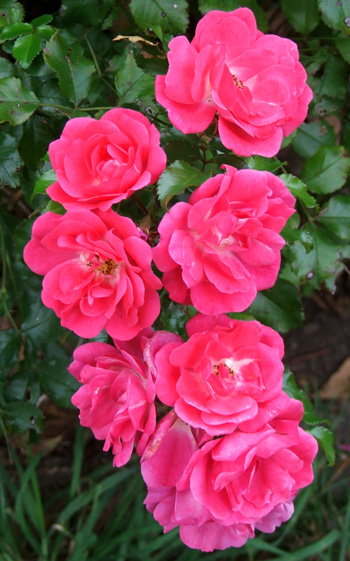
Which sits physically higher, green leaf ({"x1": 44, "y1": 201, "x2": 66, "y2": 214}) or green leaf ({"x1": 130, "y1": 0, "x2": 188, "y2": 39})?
green leaf ({"x1": 130, "y1": 0, "x2": 188, "y2": 39})

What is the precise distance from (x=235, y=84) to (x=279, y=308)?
0.49 metres

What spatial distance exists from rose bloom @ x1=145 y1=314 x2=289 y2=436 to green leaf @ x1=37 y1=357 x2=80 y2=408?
0.49 meters

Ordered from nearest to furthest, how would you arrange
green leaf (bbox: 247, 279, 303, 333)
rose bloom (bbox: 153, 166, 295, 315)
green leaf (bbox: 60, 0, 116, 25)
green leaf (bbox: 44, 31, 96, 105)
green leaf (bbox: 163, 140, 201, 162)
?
rose bloom (bbox: 153, 166, 295, 315), green leaf (bbox: 163, 140, 201, 162), green leaf (bbox: 44, 31, 96, 105), green leaf (bbox: 60, 0, 116, 25), green leaf (bbox: 247, 279, 303, 333)

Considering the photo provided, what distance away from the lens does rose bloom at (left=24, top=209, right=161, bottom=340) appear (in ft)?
1.75

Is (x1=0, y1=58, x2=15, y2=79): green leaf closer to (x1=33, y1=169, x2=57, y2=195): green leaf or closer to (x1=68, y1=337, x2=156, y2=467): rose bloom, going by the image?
(x1=33, y1=169, x2=57, y2=195): green leaf

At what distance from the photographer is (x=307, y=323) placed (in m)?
1.91

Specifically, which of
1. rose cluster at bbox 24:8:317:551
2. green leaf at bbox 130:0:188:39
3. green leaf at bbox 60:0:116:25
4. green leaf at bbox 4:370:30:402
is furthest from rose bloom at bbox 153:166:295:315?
green leaf at bbox 4:370:30:402

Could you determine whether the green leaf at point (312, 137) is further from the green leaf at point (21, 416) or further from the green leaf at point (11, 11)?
the green leaf at point (21, 416)

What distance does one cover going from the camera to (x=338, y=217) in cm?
95

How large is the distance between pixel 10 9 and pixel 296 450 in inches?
27.7

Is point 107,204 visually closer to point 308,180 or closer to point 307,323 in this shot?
point 308,180

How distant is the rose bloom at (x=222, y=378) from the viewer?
0.54 meters

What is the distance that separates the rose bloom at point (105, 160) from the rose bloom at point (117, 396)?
0.17 meters

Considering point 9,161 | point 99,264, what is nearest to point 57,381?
point 9,161
